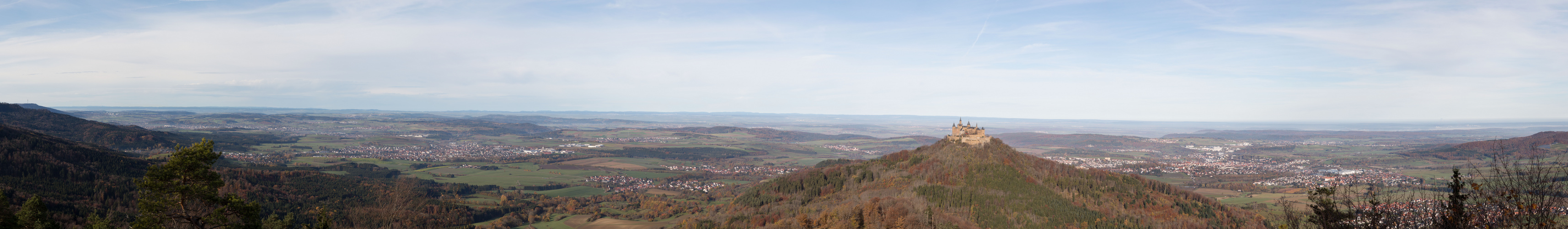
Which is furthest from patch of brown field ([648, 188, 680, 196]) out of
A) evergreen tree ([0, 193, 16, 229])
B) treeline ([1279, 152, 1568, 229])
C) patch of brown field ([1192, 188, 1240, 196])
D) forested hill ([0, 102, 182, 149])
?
forested hill ([0, 102, 182, 149])

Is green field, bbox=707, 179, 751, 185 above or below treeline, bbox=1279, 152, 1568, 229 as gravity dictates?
below

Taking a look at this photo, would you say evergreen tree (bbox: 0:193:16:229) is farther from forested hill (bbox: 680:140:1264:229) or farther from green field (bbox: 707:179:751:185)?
green field (bbox: 707:179:751:185)

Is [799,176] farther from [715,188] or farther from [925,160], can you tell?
[715,188]

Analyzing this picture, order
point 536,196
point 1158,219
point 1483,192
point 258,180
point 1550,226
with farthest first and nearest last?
1. point 536,196
2. point 258,180
3. point 1158,219
4. point 1483,192
5. point 1550,226

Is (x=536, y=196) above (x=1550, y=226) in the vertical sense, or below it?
below

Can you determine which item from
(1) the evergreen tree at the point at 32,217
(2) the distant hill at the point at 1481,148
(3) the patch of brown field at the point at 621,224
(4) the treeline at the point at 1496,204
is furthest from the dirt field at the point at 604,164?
(2) the distant hill at the point at 1481,148

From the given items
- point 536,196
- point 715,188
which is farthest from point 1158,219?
point 536,196

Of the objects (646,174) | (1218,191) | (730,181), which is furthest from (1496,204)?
(646,174)

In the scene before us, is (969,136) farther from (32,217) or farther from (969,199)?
(32,217)
